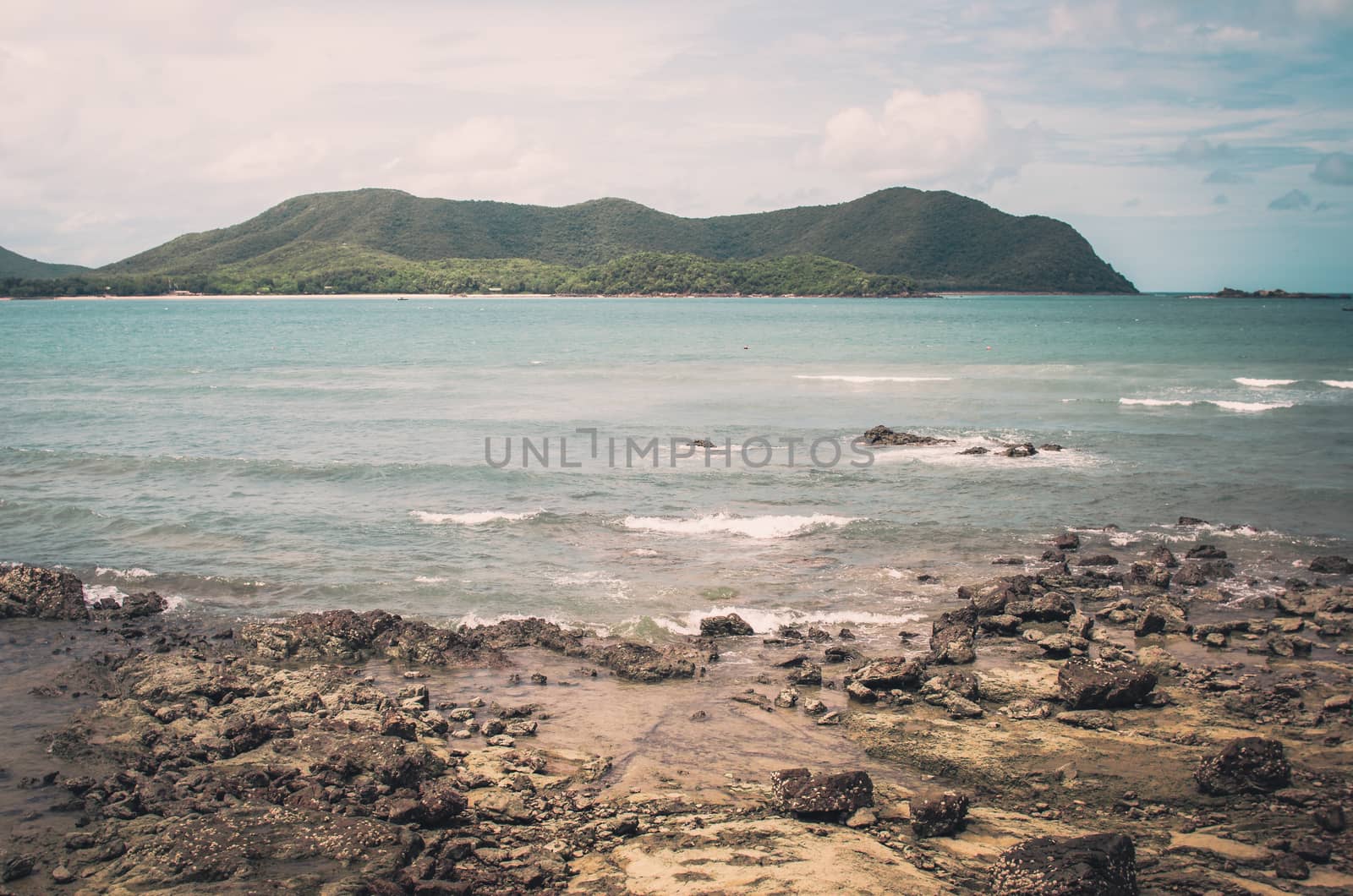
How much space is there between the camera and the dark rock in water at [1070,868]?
271 inches

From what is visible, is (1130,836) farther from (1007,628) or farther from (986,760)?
(1007,628)

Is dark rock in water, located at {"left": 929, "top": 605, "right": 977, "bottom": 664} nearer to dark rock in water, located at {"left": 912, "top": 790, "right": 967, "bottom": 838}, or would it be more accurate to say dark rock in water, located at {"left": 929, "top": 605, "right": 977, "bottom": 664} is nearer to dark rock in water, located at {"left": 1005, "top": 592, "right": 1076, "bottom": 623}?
dark rock in water, located at {"left": 1005, "top": 592, "right": 1076, "bottom": 623}

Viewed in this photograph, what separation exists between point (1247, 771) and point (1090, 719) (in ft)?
5.47

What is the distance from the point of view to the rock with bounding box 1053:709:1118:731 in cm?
1009

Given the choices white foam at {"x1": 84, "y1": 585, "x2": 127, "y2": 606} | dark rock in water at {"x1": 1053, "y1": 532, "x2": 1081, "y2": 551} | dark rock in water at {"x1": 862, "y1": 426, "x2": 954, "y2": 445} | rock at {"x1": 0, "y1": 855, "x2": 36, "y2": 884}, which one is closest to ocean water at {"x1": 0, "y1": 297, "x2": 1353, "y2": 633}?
dark rock in water at {"x1": 1053, "y1": 532, "x2": 1081, "y2": 551}

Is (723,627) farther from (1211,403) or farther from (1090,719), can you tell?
(1211,403)

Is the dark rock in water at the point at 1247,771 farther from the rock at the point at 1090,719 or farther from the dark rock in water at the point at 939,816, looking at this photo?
the dark rock in water at the point at 939,816

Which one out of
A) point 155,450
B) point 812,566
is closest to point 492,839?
point 812,566

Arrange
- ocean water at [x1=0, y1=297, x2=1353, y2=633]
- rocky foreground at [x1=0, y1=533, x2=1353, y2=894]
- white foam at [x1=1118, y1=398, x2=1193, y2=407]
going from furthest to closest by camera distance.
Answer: white foam at [x1=1118, y1=398, x2=1193, y2=407]
ocean water at [x1=0, y1=297, x2=1353, y2=633]
rocky foreground at [x1=0, y1=533, x2=1353, y2=894]

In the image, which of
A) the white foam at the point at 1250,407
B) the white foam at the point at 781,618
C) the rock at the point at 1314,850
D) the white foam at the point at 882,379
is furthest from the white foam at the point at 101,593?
the white foam at the point at 882,379

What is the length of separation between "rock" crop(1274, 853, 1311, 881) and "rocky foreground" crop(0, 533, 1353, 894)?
0.08 feet

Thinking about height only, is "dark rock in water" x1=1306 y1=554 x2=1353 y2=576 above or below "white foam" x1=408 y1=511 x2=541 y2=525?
below

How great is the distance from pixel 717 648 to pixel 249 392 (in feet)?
110

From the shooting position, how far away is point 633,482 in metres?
23.2
